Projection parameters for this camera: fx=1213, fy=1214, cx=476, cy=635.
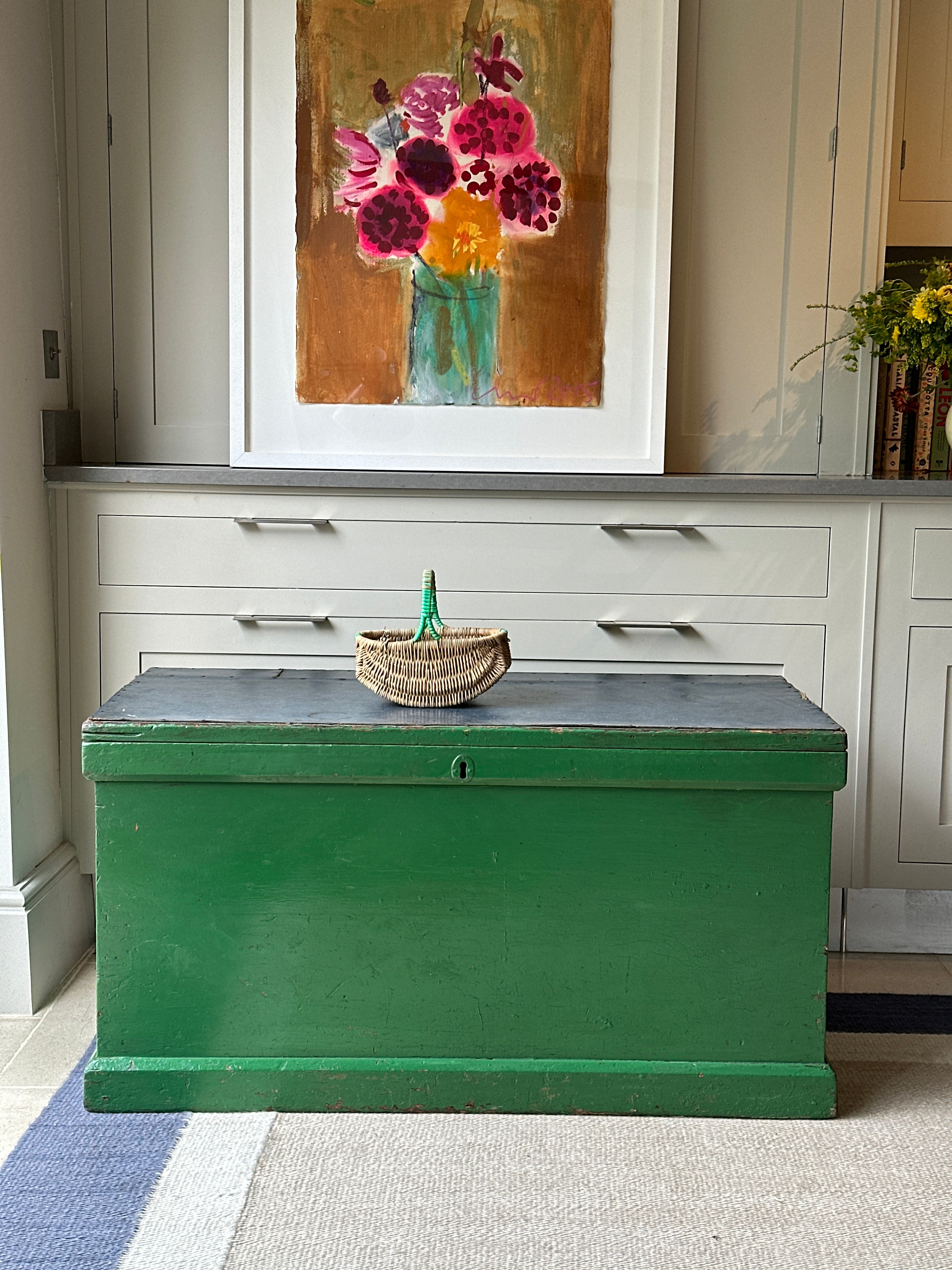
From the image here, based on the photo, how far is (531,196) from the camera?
276cm

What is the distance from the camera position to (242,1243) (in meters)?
1.67

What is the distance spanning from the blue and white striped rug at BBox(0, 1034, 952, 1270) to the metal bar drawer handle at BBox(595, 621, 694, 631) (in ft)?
3.37

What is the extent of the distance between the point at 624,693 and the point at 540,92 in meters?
→ 1.45

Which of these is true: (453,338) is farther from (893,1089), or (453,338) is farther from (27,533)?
(893,1089)

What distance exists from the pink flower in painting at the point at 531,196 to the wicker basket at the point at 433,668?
1185mm

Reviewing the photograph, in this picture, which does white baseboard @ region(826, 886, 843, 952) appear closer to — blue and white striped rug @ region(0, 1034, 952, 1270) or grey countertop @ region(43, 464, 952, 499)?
blue and white striped rug @ region(0, 1034, 952, 1270)

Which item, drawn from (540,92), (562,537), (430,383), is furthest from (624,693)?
(540,92)

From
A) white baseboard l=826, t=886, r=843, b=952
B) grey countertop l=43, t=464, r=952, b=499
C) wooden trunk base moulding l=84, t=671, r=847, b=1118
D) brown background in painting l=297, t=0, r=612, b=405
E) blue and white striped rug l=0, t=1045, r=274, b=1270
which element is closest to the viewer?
blue and white striped rug l=0, t=1045, r=274, b=1270

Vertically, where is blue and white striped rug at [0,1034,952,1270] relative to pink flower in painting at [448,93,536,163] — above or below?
below

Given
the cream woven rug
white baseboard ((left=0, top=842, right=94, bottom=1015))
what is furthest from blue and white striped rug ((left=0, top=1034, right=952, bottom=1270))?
white baseboard ((left=0, top=842, right=94, bottom=1015))

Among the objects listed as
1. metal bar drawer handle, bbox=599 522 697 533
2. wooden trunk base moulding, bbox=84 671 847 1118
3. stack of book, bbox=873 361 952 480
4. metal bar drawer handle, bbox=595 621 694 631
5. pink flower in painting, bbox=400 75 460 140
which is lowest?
wooden trunk base moulding, bbox=84 671 847 1118

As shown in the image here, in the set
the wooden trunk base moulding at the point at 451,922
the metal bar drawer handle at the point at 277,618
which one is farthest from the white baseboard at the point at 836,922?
the metal bar drawer handle at the point at 277,618

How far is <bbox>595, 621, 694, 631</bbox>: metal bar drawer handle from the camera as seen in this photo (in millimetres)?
2682

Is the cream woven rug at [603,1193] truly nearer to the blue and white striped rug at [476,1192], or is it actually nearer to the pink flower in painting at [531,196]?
the blue and white striped rug at [476,1192]
